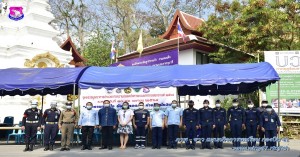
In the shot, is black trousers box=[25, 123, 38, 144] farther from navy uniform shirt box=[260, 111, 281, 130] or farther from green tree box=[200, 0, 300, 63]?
green tree box=[200, 0, 300, 63]

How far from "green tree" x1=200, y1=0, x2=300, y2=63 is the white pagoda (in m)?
10.2

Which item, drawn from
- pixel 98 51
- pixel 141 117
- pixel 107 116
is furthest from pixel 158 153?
pixel 98 51

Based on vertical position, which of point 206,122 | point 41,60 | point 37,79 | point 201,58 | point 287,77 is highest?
point 201,58

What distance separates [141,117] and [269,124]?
4.15m

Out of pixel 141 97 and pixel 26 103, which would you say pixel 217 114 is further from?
pixel 26 103

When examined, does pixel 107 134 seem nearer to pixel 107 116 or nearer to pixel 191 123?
pixel 107 116

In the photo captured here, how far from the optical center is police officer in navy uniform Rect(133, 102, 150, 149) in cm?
1188

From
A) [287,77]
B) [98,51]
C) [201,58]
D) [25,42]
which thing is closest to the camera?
[287,77]

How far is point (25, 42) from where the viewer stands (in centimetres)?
2147

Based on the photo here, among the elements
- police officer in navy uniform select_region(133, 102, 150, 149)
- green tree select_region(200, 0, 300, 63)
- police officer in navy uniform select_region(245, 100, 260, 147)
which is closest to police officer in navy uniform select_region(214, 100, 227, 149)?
police officer in navy uniform select_region(245, 100, 260, 147)

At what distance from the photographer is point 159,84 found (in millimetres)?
11906

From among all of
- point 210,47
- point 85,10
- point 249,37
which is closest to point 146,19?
point 85,10

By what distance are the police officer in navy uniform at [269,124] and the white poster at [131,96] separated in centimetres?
305

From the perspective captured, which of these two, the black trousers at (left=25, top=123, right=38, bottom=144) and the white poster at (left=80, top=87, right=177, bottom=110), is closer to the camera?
the black trousers at (left=25, top=123, right=38, bottom=144)
